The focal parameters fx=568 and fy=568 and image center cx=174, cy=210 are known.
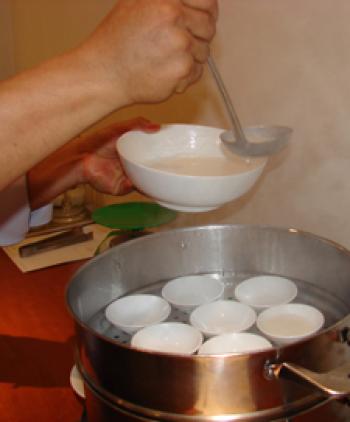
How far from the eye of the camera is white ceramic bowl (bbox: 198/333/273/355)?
0.63m

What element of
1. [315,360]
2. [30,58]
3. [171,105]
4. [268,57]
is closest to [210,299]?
[315,360]

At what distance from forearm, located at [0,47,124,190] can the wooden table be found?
0.34 m

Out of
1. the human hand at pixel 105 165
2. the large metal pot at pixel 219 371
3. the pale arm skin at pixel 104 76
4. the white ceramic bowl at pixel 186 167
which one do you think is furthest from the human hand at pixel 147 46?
the human hand at pixel 105 165

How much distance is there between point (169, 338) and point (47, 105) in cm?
30

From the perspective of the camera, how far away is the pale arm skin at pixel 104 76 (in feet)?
1.83

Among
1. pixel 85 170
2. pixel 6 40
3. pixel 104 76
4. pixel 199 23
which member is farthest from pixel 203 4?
pixel 6 40

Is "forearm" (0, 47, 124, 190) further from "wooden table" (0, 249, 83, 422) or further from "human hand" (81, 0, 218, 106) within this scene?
"wooden table" (0, 249, 83, 422)

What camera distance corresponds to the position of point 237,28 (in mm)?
935

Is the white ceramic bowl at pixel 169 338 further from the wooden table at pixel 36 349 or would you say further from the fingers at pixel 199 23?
the fingers at pixel 199 23

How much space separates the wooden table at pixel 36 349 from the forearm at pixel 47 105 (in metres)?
0.34

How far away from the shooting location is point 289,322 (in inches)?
26.5

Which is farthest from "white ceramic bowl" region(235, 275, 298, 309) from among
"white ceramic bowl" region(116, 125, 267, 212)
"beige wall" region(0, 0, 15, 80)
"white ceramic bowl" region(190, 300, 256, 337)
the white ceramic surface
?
"beige wall" region(0, 0, 15, 80)

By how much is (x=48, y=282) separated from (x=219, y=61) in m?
0.53

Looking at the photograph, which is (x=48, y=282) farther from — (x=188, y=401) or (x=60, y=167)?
(x=188, y=401)
